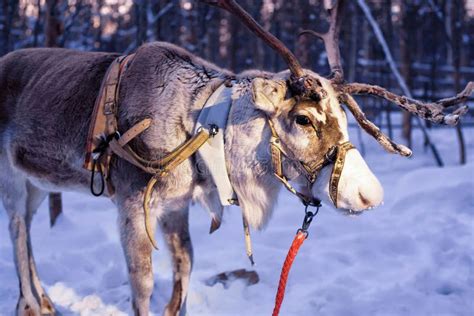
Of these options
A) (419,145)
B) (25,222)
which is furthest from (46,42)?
(419,145)

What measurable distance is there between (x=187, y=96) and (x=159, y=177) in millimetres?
413

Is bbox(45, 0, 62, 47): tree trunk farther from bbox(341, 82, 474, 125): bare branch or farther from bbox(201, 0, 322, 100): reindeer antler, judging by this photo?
bbox(341, 82, 474, 125): bare branch

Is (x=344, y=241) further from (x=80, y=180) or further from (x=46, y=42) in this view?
(x=46, y=42)

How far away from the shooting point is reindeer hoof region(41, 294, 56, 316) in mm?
3332

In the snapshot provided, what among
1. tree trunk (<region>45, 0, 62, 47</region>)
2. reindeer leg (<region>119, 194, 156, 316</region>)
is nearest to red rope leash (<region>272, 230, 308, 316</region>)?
reindeer leg (<region>119, 194, 156, 316</region>)

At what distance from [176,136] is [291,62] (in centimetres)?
66

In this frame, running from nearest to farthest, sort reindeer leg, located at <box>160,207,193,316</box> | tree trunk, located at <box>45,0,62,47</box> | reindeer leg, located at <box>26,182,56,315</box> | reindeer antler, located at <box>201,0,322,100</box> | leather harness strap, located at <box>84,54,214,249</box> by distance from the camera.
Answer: reindeer antler, located at <box>201,0,322,100</box>
leather harness strap, located at <box>84,54,214,249</box>
reindeer leg, located at <box>160,207,193,316</box>
reindeer leg, located at <box>26,182,56,315</box>
tree trunk, located at <box>45,0,62,47</box>

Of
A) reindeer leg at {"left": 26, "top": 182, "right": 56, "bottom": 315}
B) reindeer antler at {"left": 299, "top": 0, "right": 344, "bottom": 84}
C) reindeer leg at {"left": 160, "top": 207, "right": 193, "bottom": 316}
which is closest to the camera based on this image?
reindeer antler at {"left": 299, "top": 0, "right": 344, "bottom": 84}

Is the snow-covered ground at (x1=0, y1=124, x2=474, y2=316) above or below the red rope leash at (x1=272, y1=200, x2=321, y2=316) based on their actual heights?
below

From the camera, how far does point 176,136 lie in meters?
2.63

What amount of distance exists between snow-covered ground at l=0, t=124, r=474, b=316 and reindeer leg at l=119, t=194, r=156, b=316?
59cm

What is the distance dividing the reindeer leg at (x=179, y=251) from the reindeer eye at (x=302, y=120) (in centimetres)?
107

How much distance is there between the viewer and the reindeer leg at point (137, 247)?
2.69 m

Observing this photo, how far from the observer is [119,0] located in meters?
10.6
